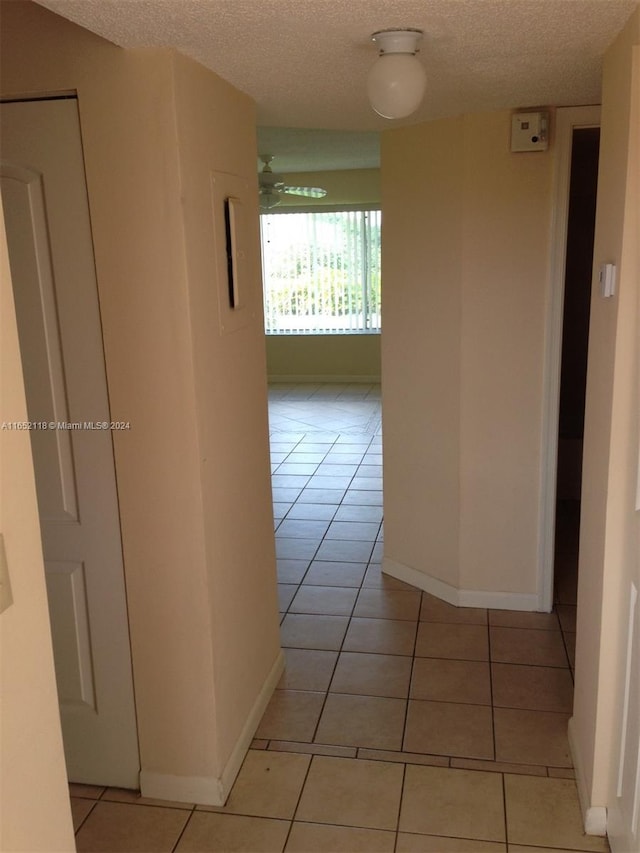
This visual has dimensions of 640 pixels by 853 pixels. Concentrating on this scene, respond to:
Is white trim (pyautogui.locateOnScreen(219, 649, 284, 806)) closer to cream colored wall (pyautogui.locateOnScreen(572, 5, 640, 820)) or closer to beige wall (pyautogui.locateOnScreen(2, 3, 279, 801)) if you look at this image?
beige wall (pyautogui.locateOnScreen(2, 3, 279, 801))

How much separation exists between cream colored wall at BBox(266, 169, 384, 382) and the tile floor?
481cm

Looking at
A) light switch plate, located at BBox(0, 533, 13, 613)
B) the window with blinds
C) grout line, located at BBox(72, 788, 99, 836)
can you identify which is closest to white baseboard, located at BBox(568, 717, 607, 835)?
grout line, located at BBox(72, 788, 99, 836)

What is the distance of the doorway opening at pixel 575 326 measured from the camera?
446cm

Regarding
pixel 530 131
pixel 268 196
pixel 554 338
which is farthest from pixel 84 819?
pixel 268 196

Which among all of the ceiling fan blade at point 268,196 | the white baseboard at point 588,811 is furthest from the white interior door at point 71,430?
the ceiling fan blade at point 268,196

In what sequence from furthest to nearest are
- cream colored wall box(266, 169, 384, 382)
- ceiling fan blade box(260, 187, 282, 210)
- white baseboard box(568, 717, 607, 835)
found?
1. cream colored wall box(266, 169, 384, 382)
2. ceiling fan blade box(260, 187, 282, 210)
3. white baseboard box(568, 717, 607, 835)

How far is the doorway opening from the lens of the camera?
446cm

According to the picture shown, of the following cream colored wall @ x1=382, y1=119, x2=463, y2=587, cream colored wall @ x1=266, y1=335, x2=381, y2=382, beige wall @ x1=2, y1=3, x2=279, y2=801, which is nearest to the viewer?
beige wall @ x1=2, y1=3, x2=279, y2=801

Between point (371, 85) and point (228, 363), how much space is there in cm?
84

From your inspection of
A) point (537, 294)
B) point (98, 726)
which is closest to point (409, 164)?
point (537, 294)

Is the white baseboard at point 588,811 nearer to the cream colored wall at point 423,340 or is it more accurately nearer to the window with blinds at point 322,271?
the cream colored wall at point 423,340

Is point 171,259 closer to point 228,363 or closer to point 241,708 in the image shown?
point 228,363

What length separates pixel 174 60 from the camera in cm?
183

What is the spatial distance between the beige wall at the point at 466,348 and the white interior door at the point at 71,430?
5.16ft
